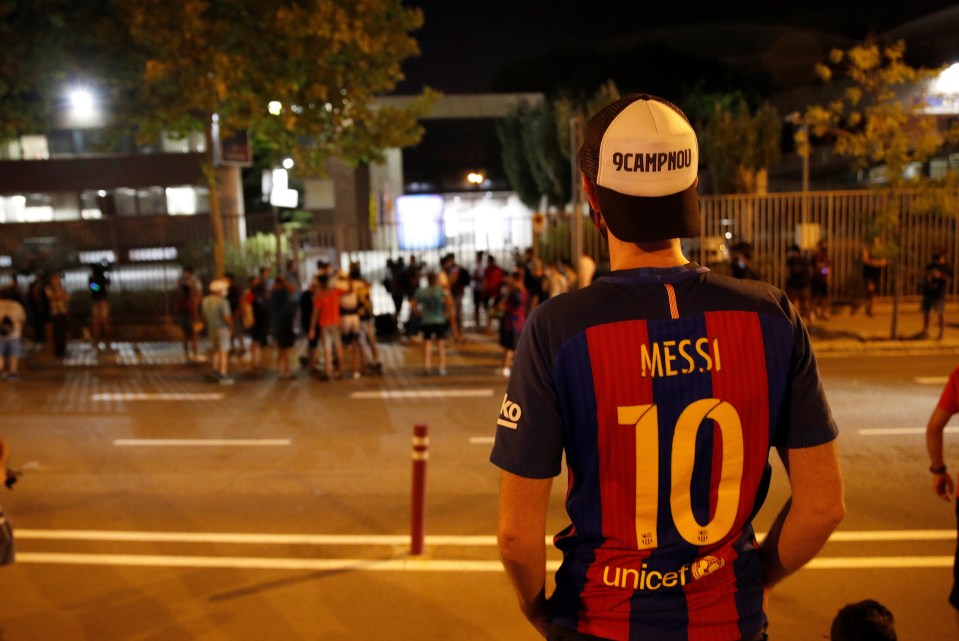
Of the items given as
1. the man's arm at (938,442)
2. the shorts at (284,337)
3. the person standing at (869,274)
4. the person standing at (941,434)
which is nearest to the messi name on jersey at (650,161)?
the person standing at (941,434)

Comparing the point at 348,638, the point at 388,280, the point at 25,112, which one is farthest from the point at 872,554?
the point at 25,112

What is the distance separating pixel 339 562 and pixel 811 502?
15.5 ft

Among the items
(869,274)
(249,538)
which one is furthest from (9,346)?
(869,274)

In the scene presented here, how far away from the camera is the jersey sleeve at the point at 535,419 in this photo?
1735mm

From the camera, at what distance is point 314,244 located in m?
19.8

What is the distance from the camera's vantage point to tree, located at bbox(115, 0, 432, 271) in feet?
53.6

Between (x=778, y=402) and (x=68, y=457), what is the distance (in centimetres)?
919

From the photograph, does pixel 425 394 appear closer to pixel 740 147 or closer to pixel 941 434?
pixel 941 434

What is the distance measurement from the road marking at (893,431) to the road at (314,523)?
0.10 feet

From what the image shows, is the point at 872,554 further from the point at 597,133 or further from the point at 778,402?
the point at 597,133

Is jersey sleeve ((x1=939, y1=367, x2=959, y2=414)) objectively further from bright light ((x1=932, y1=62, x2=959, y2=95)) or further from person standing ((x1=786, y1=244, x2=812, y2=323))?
bright light ((x1=932, y1=62, x2=959, y2=95))

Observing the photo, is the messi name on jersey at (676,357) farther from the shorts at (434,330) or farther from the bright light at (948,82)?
the bright light at (948,82)

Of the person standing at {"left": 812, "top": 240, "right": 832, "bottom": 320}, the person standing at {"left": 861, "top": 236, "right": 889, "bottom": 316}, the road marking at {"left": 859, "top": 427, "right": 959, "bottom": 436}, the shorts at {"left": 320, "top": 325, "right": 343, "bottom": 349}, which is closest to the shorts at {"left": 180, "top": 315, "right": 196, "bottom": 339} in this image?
the shorts at {"left": 320, "top": 325, "right": 343, "bottom": 349}

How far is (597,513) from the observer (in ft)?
5.83
